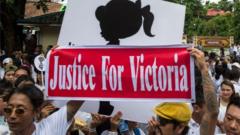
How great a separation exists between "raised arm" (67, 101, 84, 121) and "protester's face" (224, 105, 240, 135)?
943mm

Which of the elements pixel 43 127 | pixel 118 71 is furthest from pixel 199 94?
pixel 43 127

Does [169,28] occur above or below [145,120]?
above

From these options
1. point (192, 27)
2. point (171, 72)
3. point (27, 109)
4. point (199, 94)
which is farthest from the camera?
point (192, 27)

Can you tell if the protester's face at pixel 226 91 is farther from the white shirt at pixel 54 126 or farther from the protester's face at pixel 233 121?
the white shirt at pixel 54 126

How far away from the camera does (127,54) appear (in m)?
3.71

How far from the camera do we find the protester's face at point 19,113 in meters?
3.15

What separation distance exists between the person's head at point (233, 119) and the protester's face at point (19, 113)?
113 centimetres

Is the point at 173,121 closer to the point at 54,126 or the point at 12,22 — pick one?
the point at 54,126

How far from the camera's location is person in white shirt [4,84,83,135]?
3158 mm

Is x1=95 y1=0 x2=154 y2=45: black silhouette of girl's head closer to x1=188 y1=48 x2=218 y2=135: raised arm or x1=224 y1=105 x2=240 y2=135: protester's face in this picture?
x1=188 y1=48 x2=218 y2=135: raised arm

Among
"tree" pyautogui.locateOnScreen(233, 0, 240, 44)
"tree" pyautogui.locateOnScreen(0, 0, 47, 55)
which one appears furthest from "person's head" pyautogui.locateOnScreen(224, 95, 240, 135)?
"tree" pyautogui.locateOnScreen(233, 0, 240, 44)

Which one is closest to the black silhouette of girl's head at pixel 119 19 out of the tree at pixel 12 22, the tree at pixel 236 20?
the tree at pixel 12 22

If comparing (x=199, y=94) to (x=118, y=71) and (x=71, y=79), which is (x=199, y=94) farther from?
(x=71, y=79)

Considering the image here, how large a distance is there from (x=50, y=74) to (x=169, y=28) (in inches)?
35.7
